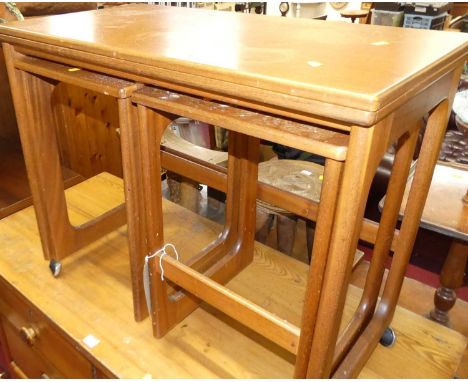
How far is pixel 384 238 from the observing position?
100 cm

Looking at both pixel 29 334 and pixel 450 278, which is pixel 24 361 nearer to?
pixel 29 334

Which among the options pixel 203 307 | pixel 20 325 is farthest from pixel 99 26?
pixel 20 325

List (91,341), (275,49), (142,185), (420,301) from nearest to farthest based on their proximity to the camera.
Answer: (275,49), (142,185), (91,341), (420,301)

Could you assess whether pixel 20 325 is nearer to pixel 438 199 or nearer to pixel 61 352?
pixel 61 352

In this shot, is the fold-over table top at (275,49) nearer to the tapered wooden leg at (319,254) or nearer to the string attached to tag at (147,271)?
the tapered wooden leg at (319,254)

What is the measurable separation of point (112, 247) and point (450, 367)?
3.36ft

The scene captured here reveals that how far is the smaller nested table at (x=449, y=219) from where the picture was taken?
49.7 inches

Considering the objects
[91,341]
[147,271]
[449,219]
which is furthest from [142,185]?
[449,219]

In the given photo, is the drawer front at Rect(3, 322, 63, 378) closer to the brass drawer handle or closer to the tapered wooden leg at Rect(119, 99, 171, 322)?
the brass drawer handle

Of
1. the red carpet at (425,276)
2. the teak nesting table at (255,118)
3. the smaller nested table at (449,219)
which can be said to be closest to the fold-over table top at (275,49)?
the teak nesting table at (255,118)

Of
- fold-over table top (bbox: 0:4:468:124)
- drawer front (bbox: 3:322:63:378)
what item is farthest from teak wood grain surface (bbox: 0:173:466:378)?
fold-over table top (bbox: 0:4:468:124)

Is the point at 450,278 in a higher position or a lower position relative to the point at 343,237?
lower

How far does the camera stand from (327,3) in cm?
484

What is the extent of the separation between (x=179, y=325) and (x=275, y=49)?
0.75m
